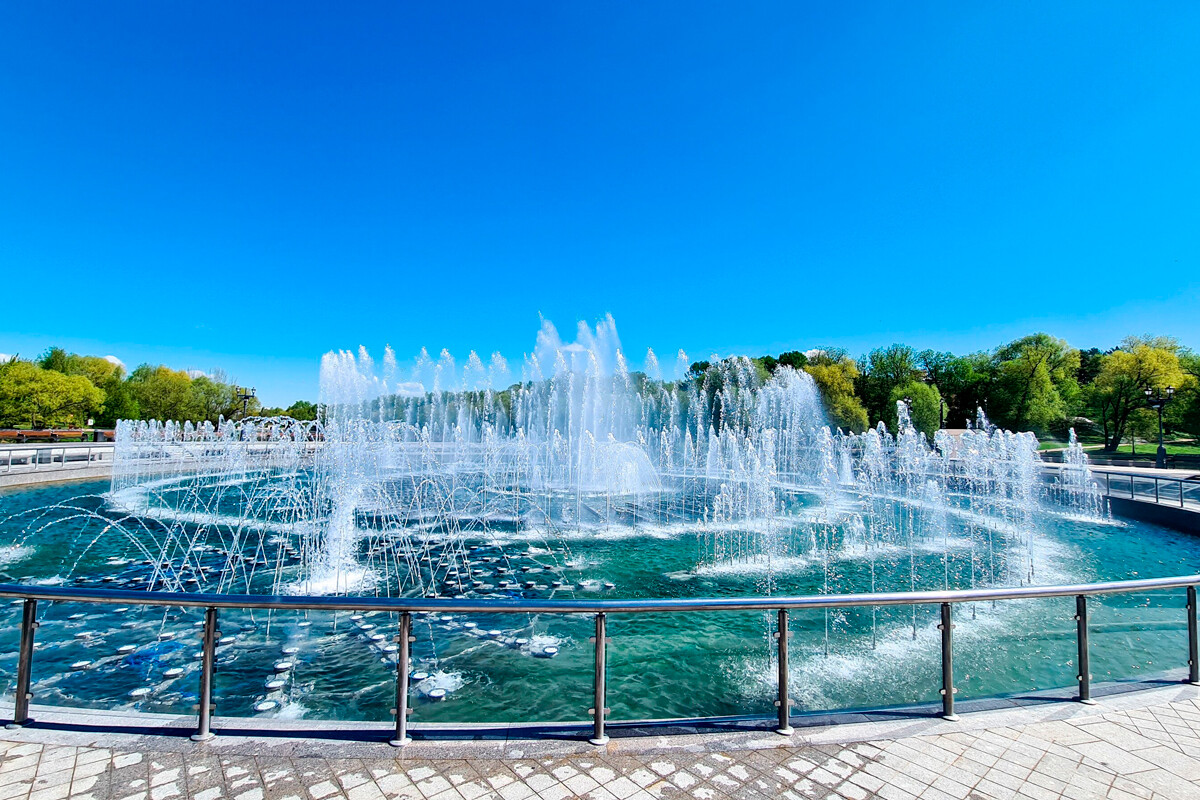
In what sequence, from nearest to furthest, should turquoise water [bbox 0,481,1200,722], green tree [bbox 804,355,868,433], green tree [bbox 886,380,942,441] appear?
turquoise water [bbox 0,481,1200,722]
green tree [bbox 804,355,868,433]
green tree [bbox 886,380,942,441]

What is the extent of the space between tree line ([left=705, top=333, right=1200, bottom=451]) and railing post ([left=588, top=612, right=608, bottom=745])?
47444mm

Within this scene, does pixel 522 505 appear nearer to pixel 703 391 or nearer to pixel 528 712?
pixel 528 712

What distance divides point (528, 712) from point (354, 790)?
8.34 feet

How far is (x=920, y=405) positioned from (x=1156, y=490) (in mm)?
34513

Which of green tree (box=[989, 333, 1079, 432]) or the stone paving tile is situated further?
green tree (box=[989, 333, 1079, 432])

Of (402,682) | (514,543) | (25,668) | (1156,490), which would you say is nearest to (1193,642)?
(402,682)

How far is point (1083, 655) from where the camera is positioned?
4.03m

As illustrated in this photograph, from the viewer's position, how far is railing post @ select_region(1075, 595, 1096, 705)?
396 centimetres

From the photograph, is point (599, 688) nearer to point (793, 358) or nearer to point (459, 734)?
point (459, 734)

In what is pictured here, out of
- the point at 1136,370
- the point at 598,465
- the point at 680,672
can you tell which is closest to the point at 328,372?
the point at 598,465

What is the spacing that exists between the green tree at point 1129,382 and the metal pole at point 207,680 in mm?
59834

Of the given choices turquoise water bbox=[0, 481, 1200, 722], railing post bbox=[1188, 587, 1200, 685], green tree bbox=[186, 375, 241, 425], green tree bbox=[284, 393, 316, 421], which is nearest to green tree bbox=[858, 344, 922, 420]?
turquoise water bbox=[0, 481, 1200, 722]

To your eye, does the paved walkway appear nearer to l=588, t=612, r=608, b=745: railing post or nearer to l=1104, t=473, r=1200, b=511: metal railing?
l=588, t=612, r=608, b=745: railing post

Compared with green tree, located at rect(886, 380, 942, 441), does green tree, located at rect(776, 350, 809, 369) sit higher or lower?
higher
